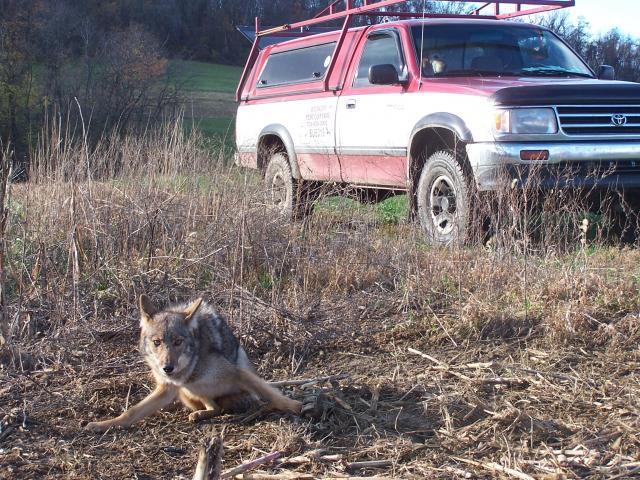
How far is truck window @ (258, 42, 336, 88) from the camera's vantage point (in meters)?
10.1

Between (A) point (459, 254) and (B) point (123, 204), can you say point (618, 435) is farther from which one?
(B) point (123, 204)

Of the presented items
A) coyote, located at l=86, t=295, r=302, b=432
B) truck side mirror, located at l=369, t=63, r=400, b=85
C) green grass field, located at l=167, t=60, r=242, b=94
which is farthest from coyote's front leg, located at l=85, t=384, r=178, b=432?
green grass field, located at l=167, t=60, r=242, b=94

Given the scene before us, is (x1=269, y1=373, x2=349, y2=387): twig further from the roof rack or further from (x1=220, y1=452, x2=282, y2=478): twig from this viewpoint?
the roof rack

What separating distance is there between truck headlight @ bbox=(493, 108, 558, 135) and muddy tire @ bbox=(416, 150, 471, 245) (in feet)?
1.90

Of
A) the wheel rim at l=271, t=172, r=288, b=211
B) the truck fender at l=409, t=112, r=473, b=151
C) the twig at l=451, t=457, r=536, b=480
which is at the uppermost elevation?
the truck fender at l=409, t=112, r=473, b=151

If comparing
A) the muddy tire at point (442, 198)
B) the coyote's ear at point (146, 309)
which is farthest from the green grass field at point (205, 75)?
the coyote's ear at point (146, 309)

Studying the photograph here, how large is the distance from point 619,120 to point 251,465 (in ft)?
17.9

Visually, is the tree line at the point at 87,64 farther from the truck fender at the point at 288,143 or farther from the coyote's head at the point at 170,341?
the coyote's head at the point at 170,341

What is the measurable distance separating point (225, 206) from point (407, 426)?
356cm

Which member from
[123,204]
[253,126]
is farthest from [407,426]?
[253,126]

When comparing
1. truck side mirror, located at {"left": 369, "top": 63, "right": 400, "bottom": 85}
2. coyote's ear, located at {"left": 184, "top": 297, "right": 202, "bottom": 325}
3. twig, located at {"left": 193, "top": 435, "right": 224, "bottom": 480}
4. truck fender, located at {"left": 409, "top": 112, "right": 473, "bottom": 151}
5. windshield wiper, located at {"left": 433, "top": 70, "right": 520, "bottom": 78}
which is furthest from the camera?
windshield wiper, located at {"left": 433, "top": 70, "right": 520, "bottom": 78}

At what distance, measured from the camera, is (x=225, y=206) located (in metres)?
7.12

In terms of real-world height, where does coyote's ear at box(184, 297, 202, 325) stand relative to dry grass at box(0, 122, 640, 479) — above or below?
above

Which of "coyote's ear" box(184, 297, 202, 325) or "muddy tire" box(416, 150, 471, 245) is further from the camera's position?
"muddy tire" box(416, 150, 471, 245)
